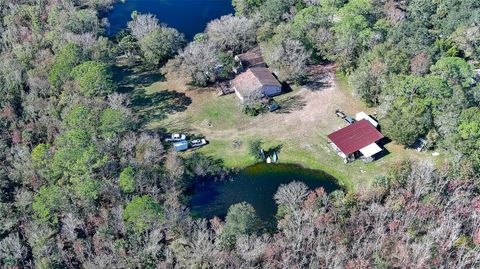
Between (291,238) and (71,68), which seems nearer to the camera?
(291,238)

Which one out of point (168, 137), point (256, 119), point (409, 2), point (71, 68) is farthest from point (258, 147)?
point (409, 2)

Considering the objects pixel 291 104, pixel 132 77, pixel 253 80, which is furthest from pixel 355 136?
pixel 132 77

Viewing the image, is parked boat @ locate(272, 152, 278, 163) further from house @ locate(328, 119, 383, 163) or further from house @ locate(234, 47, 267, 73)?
house @ locate(234, 47, 267, 73)

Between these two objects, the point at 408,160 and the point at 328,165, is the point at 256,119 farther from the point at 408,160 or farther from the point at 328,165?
the point at 408,160

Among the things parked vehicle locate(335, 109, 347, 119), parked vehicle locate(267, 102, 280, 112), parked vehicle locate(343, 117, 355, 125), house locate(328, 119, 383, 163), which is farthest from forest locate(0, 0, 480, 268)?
parked vehicle locate(267, 102, 280, 112)

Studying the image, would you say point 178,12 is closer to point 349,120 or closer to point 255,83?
point 255,83

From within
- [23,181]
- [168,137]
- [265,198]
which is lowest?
[265,198]
